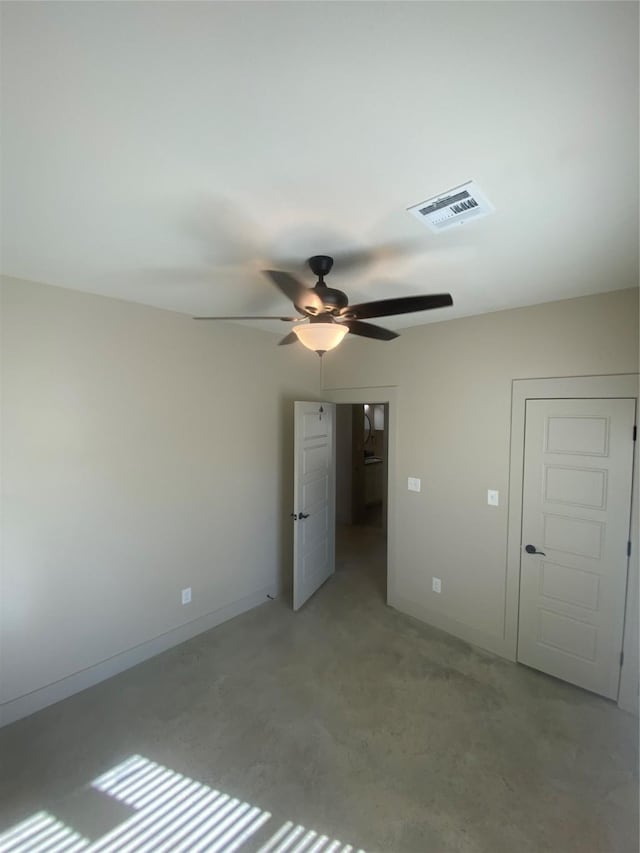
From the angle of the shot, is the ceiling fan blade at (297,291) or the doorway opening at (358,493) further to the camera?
the doorway opening at (358,493)

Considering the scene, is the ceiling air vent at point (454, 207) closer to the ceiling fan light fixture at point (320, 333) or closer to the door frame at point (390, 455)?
the ceiling fan light fixture at point (320, 333)

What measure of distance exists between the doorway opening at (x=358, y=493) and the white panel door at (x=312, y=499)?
818 millimetres

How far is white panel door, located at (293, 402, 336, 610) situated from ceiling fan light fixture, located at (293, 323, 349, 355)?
5.55ft

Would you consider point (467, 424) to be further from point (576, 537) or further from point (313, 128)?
point (313, 128)

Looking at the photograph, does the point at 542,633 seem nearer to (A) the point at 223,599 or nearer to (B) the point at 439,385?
(B) the point at 439,385

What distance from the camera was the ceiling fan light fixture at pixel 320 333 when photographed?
170 centimetres

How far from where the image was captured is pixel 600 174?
124 centimetres

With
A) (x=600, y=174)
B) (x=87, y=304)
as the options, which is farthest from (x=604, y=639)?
(x=87, y=304)

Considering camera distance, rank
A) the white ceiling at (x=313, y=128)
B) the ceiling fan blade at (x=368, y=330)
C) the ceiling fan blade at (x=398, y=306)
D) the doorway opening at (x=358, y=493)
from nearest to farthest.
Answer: the white ceiling at (x=313, y=128), the ceiling fan blade at (x=398, y=306), the ceiling fan blade at (x=368, y=330), the doorway opening at (x=358, y=493)

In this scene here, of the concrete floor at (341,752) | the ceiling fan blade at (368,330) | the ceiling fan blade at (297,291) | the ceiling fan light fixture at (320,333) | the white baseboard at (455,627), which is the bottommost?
the concrete floor at (341,752)

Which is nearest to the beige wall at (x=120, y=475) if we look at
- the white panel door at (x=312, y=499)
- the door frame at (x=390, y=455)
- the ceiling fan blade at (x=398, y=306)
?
the white panel door at (x=312, y=499)

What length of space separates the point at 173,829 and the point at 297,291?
2552 millimetres

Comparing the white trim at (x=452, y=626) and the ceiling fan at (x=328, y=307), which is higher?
the ceiling fan at (x=328, y=307)

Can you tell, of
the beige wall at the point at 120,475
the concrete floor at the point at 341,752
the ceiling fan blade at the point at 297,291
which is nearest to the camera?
the ceiling fan blade at the point at 297,291
